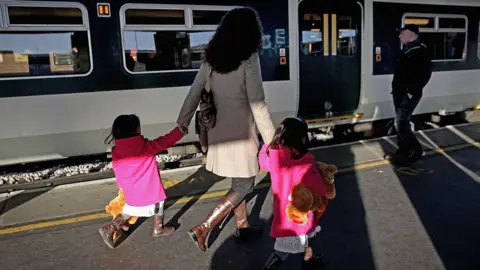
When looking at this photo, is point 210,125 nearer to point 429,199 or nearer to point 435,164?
point 429,199

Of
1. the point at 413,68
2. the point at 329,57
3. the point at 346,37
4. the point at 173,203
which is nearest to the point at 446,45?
the point at 346,37

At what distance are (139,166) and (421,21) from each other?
6384 mm

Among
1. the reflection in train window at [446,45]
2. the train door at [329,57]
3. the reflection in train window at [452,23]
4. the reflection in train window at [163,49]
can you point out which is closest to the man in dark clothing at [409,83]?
the train door at [329,57]

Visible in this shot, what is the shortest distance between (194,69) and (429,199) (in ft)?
11.2

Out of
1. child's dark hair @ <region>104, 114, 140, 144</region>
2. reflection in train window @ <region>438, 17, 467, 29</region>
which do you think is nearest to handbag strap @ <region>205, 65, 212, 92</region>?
child's dark hair @ <region>104, 114, 140, 144</region>

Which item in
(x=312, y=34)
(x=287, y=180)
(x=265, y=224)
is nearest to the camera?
(x=287, y=180)

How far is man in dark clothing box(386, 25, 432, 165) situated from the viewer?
586cm

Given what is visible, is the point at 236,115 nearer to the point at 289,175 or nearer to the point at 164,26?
the point at 289,175

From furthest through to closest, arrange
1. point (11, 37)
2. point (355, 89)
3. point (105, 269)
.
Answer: point (355, 89) → point (11, 37) → point (105, 269)

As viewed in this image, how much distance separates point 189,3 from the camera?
5.97 meters

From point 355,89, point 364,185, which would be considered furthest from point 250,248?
point 355,89

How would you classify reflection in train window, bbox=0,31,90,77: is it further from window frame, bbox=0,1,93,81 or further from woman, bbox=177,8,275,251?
woman, bbox=177,8,275,251

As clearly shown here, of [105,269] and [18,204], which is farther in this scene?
[18,204]

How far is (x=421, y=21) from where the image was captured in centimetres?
804
